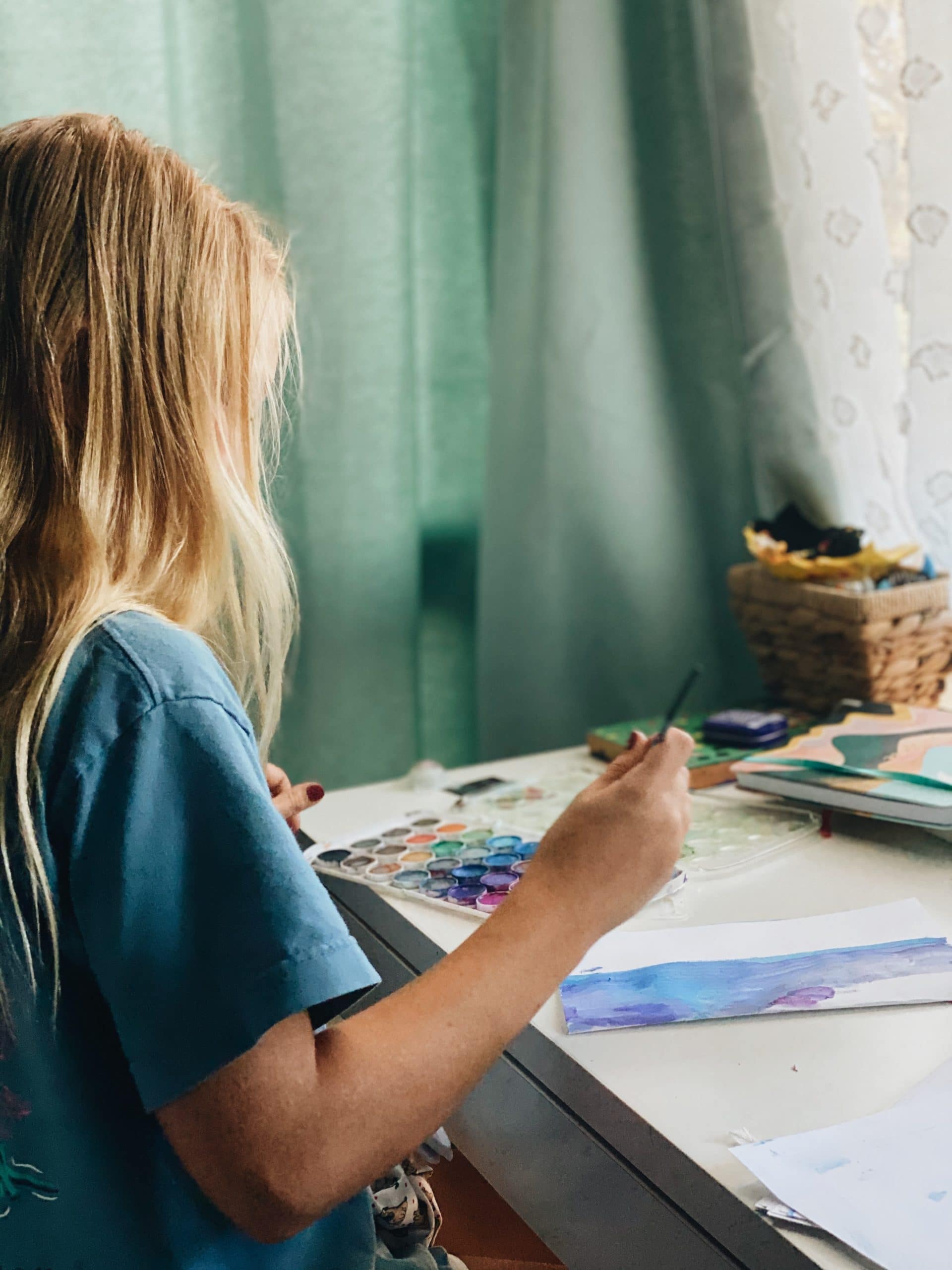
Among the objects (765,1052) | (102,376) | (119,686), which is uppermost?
(102,376)

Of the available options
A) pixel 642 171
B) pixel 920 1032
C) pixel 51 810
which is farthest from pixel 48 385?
pixel 642 171

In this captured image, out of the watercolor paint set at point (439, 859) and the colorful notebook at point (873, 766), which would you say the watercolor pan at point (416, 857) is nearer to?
the watercolor paint set at point (439, 859)

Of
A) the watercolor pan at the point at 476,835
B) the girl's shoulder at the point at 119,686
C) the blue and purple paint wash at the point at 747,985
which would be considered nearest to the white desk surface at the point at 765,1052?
the blue and purple paint wash at the point at 747,985

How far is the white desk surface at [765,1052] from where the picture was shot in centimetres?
53

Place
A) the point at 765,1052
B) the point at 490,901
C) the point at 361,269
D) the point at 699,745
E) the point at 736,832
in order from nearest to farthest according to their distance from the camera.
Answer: the point at 765,1052 < the point at 490,901 < the point at 736,832 < the point at 699,745 < the point at 361,269

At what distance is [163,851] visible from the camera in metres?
0.45

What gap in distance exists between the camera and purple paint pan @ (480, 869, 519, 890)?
31.1 inches

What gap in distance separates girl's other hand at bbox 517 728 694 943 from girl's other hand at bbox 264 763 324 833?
22 centimetres

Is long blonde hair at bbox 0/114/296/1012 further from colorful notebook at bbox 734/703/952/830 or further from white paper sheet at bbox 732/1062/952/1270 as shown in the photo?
colorful notebook at bbox 734/703/952/830

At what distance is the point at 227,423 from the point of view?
573 mm

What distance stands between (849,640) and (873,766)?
214mm

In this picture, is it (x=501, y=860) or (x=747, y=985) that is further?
(x=501, y=860)

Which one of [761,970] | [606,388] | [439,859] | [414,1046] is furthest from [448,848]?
[606,388]

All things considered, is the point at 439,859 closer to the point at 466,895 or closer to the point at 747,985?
the point at 466,895
